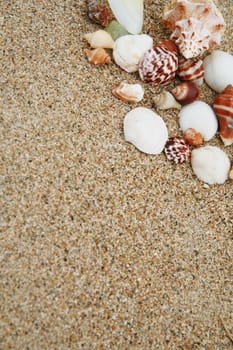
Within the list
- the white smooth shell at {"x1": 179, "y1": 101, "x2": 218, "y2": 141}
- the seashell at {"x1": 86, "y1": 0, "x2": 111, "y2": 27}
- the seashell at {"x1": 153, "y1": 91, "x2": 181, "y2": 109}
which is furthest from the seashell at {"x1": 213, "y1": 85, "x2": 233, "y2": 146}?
the seashell at {"x1": 86, "y1": 0, "x2": 111, "y2": 27}

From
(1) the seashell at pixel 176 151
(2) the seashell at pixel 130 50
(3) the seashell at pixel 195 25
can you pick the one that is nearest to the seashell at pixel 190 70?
(3) the seashell at pixel 195 25

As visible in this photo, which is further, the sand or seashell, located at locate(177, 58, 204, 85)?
seashell, located at locate(177, 58, 204, 85)

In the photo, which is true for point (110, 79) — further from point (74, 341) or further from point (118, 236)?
point (74, 341)

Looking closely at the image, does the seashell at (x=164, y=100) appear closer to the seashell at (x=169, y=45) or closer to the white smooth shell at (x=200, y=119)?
the white smooth shell at (x=200, y=119)

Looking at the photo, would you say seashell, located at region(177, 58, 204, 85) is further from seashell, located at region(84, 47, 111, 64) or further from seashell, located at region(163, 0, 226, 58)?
seashell, located at region(84, 47, 111, 64)

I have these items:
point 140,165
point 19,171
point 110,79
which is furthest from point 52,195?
point 110,79
